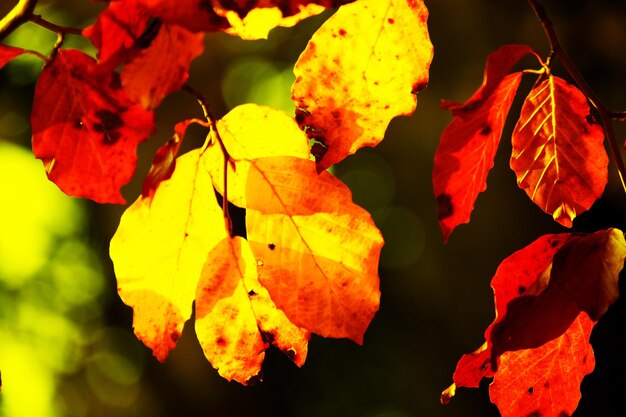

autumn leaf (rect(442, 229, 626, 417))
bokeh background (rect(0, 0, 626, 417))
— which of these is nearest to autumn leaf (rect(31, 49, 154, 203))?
autumn leaf (rect(442, 229, 626, 417))

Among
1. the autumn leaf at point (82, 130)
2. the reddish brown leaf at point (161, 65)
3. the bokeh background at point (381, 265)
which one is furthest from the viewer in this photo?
the bokeh background at point (381, 265)

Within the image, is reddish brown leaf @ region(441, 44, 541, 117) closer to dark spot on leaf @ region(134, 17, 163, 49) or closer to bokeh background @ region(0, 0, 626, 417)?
dark spot on leaf @ region(134, 17, 163, 49)

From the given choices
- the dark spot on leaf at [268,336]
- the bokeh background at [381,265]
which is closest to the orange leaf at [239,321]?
the dark spot on leaf at [268,336]

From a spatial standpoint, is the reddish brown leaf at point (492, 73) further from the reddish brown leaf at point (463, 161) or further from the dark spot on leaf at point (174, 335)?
the dark spot on leaf at point (174, 335)

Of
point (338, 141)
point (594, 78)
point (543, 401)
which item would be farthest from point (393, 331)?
point (338, 141)

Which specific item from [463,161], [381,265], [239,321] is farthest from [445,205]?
[381,265]

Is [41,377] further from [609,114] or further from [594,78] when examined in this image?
[609,114]
